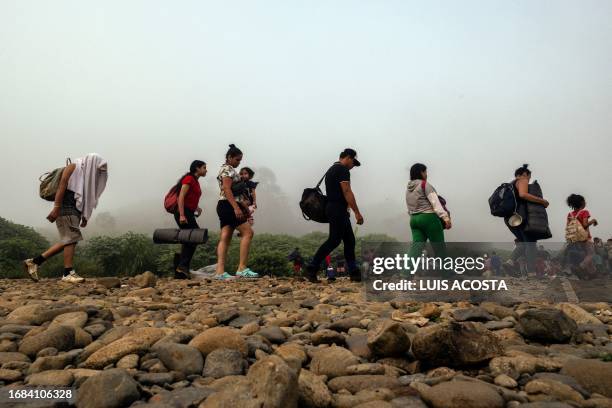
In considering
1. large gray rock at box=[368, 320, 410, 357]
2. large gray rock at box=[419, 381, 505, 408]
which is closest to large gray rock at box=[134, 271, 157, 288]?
large gray rock at box=[368, 320, 410, 357]

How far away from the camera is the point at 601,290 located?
252 inches

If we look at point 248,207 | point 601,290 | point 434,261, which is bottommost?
point 601,290

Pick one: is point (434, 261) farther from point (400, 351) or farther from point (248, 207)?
point (400, 351)

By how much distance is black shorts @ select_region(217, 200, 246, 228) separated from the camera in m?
6.83

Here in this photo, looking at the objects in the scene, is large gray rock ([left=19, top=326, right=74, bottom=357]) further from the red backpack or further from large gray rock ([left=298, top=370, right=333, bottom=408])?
the red backpack

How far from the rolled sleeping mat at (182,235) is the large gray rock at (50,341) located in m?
3.87

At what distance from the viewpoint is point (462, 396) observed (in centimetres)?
184

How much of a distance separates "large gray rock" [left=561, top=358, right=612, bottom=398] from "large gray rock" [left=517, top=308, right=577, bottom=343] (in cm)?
67

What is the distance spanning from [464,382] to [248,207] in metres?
5.38

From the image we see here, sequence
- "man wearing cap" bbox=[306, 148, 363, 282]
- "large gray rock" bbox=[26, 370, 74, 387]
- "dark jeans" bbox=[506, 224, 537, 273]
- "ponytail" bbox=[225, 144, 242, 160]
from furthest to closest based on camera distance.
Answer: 1. "dark jeans" bbox=[506, 224, 537, 273]
2. "ponytail" bbox=[225, 144, 242, 160]
3. "man wearing cap" bbox=[306, 148, 363, 282]
4. "large gray rock" bbox=[26, 370, 74, 387]

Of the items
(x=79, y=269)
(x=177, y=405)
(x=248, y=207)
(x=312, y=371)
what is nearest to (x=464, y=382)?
(x=312, y=371)

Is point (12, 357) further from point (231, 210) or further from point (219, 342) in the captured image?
point (231, 210)

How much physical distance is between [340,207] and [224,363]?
13.8ft

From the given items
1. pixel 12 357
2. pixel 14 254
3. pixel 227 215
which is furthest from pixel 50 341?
pixel 14 254
